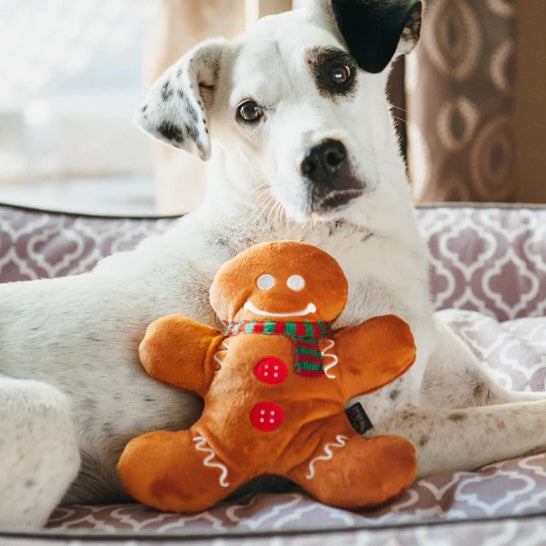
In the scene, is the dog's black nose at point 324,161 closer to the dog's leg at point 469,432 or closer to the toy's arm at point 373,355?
the toy's arm at point 373,355

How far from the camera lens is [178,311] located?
1.76 metres

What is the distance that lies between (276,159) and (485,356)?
1.03 metres

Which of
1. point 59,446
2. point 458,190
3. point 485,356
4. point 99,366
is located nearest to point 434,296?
point 485,356

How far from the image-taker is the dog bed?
119 cm

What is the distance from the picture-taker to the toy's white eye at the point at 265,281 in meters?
1.53

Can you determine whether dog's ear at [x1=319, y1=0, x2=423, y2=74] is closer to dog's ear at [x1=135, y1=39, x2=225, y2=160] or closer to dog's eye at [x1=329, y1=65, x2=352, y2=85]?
dog's eye at [x1=329, y1=65, x2=352, y2=85]

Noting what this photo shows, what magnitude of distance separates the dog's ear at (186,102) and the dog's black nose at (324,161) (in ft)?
1.06

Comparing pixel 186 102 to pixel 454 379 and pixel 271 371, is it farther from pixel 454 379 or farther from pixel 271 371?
pixel 454 379

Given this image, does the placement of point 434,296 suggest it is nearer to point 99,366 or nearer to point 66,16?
point 99,366

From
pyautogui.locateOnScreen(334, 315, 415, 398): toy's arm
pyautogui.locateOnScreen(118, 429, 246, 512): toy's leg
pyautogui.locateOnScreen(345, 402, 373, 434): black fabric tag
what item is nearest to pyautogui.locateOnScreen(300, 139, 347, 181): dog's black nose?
pyautogui.locateOnScreen(334, 315, 415, 398): toy's arm

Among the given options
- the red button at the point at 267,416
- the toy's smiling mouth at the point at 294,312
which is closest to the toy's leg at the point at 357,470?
the red button at the point at 267,416

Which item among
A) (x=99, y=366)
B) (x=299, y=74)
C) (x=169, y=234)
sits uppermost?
(x=299, y=74)

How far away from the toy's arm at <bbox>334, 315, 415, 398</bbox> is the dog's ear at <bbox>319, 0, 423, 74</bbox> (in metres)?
0.67

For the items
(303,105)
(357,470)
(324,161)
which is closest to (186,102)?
(303,105)
